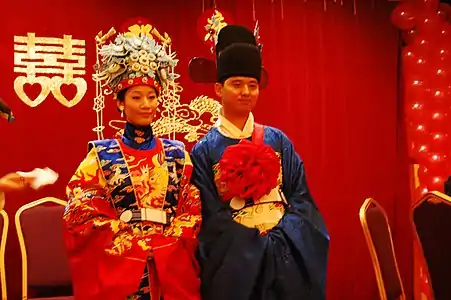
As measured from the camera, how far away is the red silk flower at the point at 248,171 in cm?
234

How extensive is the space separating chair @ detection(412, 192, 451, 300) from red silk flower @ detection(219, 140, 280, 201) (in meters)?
0.62

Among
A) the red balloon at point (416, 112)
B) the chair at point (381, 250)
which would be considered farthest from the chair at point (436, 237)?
the red balloon at point (416, 112)

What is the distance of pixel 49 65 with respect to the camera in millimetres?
4098

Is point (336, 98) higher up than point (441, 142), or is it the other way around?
point (336, 98)

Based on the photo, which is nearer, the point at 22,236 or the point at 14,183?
the point at 14,183

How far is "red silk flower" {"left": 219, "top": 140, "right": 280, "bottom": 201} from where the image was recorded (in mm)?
2336

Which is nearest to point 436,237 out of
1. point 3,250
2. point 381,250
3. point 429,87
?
point 381,250

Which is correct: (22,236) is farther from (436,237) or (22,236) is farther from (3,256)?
(436,237)

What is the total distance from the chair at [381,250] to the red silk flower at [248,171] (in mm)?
1119

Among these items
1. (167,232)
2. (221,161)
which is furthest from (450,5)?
(167,232)

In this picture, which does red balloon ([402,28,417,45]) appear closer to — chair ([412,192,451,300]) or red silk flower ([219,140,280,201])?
chair ([412,192,451,300])

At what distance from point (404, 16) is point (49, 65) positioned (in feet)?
7.73

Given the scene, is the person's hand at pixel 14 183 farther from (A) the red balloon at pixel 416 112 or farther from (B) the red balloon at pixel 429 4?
(B) the red balloon at pixel 429 4

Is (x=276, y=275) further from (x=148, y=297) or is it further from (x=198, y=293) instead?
(x=148, y=297)
